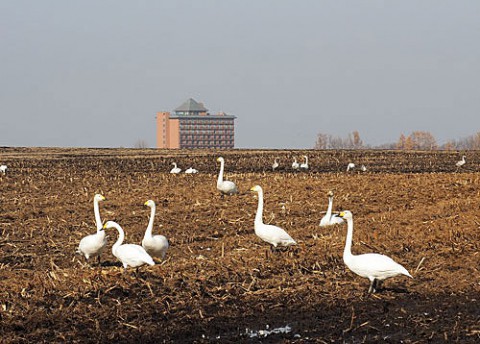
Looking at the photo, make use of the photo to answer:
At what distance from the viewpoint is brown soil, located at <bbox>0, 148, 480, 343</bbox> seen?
1007cm

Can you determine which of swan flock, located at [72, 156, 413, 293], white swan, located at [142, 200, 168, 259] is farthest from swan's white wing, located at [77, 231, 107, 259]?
white swan, located at [142, 200, 168, 259]

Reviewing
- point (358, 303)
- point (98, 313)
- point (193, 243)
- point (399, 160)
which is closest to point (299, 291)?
point (358, 303)

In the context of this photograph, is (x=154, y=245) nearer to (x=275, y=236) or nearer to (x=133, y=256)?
(x=133, y=256)

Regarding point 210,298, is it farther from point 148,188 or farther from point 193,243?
point 148,188

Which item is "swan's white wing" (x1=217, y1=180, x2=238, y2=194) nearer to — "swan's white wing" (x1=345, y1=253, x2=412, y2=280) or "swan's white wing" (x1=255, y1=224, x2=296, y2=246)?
"swan's white wing" (x1=255, y1=224, x2=296, y2=246)

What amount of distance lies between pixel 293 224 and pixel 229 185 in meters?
5.56

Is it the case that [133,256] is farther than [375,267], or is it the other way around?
[133,256]

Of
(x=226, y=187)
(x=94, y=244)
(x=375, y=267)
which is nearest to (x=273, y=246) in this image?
(x=94, y=244)

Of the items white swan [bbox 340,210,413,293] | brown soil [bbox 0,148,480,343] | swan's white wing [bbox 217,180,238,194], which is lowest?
brown soil [bbox 0,148,480,343]

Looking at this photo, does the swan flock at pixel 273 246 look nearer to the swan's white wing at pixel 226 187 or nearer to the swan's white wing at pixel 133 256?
the swan's white wing at pixel 133 256

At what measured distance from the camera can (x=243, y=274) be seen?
12.7m

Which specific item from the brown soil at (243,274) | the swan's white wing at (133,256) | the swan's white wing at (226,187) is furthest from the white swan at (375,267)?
the swan's white wing at (226,187)

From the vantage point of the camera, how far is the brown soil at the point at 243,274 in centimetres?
1007

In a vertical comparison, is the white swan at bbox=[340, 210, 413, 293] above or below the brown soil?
above
